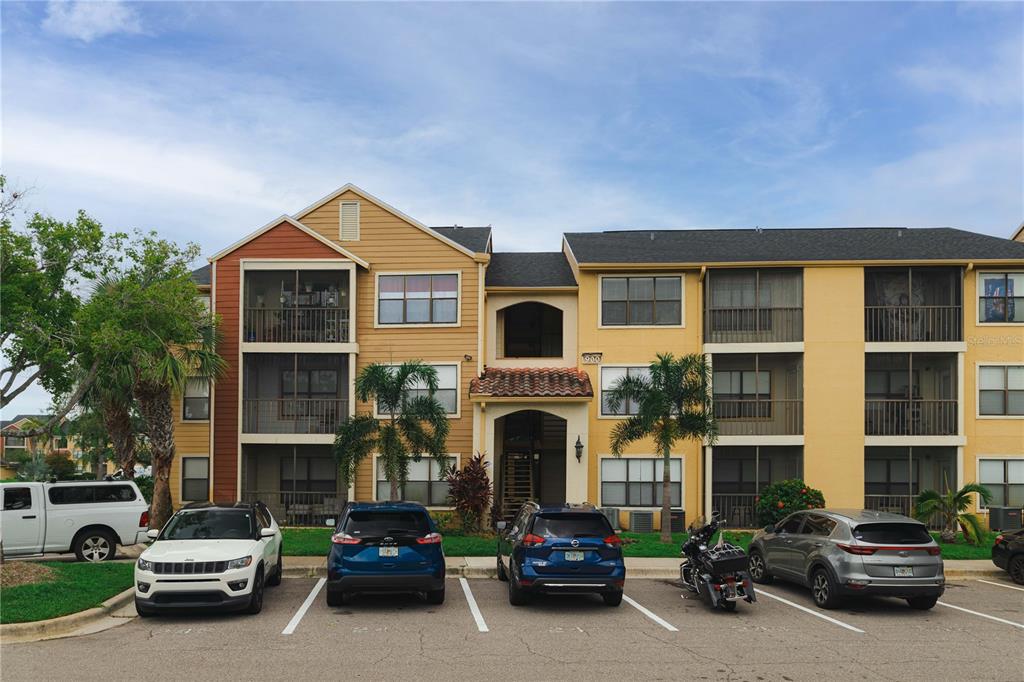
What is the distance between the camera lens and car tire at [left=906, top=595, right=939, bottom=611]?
1389cm

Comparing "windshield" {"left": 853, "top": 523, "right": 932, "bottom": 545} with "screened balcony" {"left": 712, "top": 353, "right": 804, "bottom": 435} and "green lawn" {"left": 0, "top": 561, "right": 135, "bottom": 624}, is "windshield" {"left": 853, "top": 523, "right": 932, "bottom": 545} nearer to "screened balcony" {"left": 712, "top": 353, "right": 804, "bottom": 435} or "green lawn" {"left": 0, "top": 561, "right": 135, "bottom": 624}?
"screened balcony" {"left": 712, "top": 353, "right": 804, "bottom": 435}

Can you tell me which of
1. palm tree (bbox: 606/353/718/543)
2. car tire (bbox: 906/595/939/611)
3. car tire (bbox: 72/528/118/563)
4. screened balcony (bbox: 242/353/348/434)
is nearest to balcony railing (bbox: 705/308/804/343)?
palm tree (bbox: 606/353/718/543)

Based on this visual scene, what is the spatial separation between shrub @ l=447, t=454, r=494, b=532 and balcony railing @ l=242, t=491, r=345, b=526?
4.06 m

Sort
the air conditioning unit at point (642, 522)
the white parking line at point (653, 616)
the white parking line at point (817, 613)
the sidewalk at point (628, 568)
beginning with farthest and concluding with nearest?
the air conditioning unit at point (642, 522), the sidewalk at point (628, 568), the white parking line at point (817, 613), the white parking line at point (653, 616)

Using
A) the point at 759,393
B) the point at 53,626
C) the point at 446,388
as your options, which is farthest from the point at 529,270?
the point at 53,626

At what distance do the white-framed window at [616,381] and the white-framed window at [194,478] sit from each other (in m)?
12.3

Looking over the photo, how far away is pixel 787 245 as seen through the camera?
27.8 m

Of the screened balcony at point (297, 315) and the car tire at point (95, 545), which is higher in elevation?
the screened balcony at point (297, 315)

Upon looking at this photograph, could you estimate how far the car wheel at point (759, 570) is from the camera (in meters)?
16.2

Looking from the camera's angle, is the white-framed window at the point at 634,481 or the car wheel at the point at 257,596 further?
the white-framed window at the point at 634,481

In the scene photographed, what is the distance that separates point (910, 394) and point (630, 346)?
8.45m

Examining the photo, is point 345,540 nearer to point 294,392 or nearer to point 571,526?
point 571,526

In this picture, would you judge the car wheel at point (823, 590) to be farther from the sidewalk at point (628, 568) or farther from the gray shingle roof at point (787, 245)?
the gray shingle roof at point (787, 245)

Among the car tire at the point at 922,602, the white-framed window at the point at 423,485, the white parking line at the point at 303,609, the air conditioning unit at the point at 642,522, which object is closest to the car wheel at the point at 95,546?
the white parking line at the point at 303,609
